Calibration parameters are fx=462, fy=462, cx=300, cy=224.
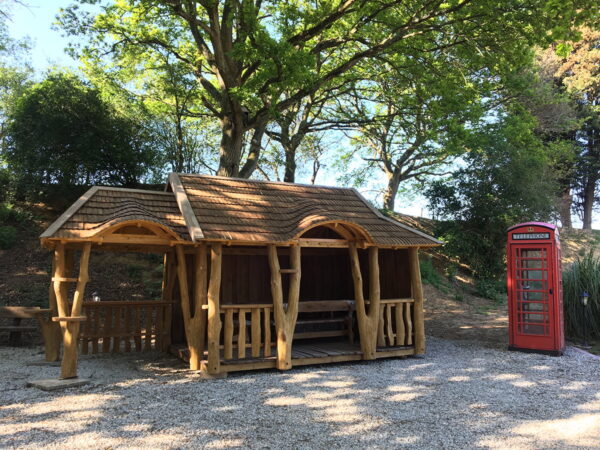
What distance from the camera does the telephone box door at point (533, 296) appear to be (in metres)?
8.79

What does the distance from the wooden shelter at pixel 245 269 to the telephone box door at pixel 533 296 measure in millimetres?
1970

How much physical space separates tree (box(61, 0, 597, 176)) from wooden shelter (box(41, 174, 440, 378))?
12.1 feet

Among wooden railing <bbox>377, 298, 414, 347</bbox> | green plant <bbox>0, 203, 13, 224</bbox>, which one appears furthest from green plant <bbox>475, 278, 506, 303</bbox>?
green plant <bbox>0, 203, 13, 224</bbox>

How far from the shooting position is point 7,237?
13.9 meters

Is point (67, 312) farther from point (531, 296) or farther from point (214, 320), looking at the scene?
point (531, 296)

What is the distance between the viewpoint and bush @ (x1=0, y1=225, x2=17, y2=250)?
1379 centimetres

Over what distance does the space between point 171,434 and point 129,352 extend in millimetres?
5250

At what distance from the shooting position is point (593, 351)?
30.1 feet

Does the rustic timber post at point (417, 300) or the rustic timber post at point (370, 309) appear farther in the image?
the rustic timber post at point (417, 300)

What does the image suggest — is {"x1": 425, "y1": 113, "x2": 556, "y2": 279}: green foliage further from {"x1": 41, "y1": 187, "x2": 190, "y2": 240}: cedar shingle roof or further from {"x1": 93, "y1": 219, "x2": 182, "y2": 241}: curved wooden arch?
{"x1": 93, "y1": 219, "x2": 182, "y2": 241}: curved wooden arch

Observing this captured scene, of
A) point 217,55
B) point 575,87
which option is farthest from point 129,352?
point 575,87

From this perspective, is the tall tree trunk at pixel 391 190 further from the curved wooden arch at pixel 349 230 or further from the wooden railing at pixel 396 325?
the curved wooden arch at pixel 349 230

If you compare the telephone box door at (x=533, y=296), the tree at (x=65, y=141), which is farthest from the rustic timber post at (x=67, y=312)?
the tree at (x=65, y=141)

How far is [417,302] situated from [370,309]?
1.11m
